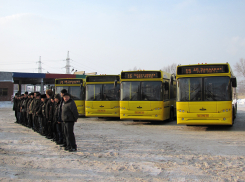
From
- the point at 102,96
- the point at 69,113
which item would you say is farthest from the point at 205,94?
the point at 102,96

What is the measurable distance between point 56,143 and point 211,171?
5053 millimetres

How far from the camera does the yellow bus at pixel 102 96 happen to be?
17.1m

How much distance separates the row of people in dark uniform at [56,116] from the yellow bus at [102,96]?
4.49 m

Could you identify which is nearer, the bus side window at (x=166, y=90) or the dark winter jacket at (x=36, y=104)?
the dark winter jacket at (x=36, y=104)

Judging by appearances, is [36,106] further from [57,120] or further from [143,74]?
[143,74]

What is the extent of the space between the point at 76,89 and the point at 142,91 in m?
6.11

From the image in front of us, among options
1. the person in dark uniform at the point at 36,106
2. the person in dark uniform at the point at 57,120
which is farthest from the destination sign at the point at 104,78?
the person in dark uniform at the point at 57,120

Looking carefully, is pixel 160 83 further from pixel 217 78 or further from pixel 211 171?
pixel 211 171

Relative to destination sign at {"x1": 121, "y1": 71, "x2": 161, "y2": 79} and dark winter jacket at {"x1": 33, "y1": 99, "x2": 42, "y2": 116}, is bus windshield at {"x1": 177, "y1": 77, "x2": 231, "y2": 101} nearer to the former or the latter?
destination sign at {"x1": 121, "y1": 71, "x2": 161, "y2": 79}

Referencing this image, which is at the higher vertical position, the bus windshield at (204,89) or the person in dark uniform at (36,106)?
the bus windshield at (204,89)

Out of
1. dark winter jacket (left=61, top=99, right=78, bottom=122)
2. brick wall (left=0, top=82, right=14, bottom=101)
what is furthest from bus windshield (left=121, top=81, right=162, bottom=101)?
brick wall (left=0, top=82, right=14, bottom=101)

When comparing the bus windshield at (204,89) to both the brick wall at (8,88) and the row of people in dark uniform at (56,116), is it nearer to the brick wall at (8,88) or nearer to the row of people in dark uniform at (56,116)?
the row of people in dark uniform at (56,116)

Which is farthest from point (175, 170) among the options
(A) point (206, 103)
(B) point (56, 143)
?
(A) point (206, 103)

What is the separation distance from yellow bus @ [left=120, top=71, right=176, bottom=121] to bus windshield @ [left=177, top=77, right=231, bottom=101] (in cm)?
196
